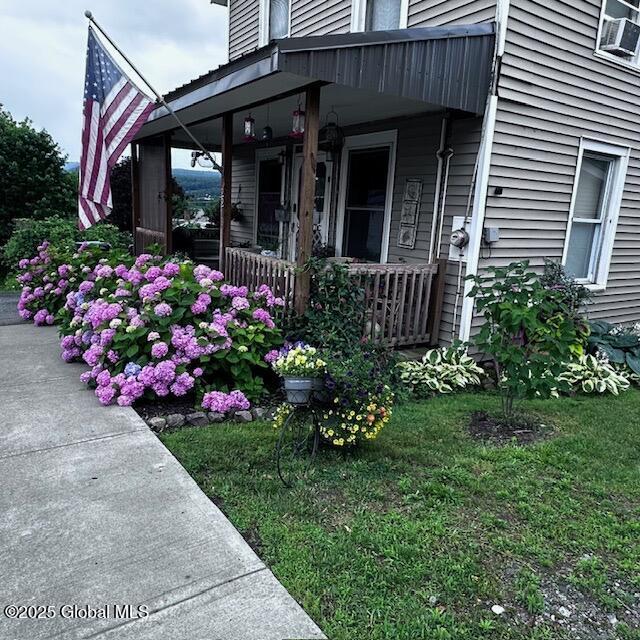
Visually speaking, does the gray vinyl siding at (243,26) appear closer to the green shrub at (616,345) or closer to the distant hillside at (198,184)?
the distant hillside at (198,184)

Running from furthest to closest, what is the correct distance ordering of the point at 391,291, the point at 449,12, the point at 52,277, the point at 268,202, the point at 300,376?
the point at 268,202 → the point at 52,277 → the point at 391,291 → the point at 449,12 → the point at 300,376

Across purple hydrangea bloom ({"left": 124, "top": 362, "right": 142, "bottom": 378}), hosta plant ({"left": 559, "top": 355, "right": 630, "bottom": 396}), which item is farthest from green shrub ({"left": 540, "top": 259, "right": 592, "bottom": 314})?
purple hydrangea bloom ({"left": 124, "top": 362, "right": 142, "bottom": 378})

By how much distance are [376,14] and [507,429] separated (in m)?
5.02

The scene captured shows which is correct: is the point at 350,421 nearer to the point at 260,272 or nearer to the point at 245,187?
the point at 260,272

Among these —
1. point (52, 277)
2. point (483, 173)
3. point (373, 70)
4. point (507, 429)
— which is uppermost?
point (373, 70)

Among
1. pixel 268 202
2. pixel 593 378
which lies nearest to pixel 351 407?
pixel 593 378

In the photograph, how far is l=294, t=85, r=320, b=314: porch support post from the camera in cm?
427

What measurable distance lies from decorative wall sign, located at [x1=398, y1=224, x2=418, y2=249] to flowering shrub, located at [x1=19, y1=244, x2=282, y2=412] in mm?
1949

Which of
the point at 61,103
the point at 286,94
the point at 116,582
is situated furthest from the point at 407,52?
the point at 61,103

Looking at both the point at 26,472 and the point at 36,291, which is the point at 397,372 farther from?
the point at 36,291

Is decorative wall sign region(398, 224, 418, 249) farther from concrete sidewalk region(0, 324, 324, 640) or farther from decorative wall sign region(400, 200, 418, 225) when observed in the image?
concrete sidewalk region(0, 324, 324, 640)

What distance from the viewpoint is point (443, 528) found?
254cm

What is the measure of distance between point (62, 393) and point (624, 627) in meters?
3.83

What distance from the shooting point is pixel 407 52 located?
4.18 m
